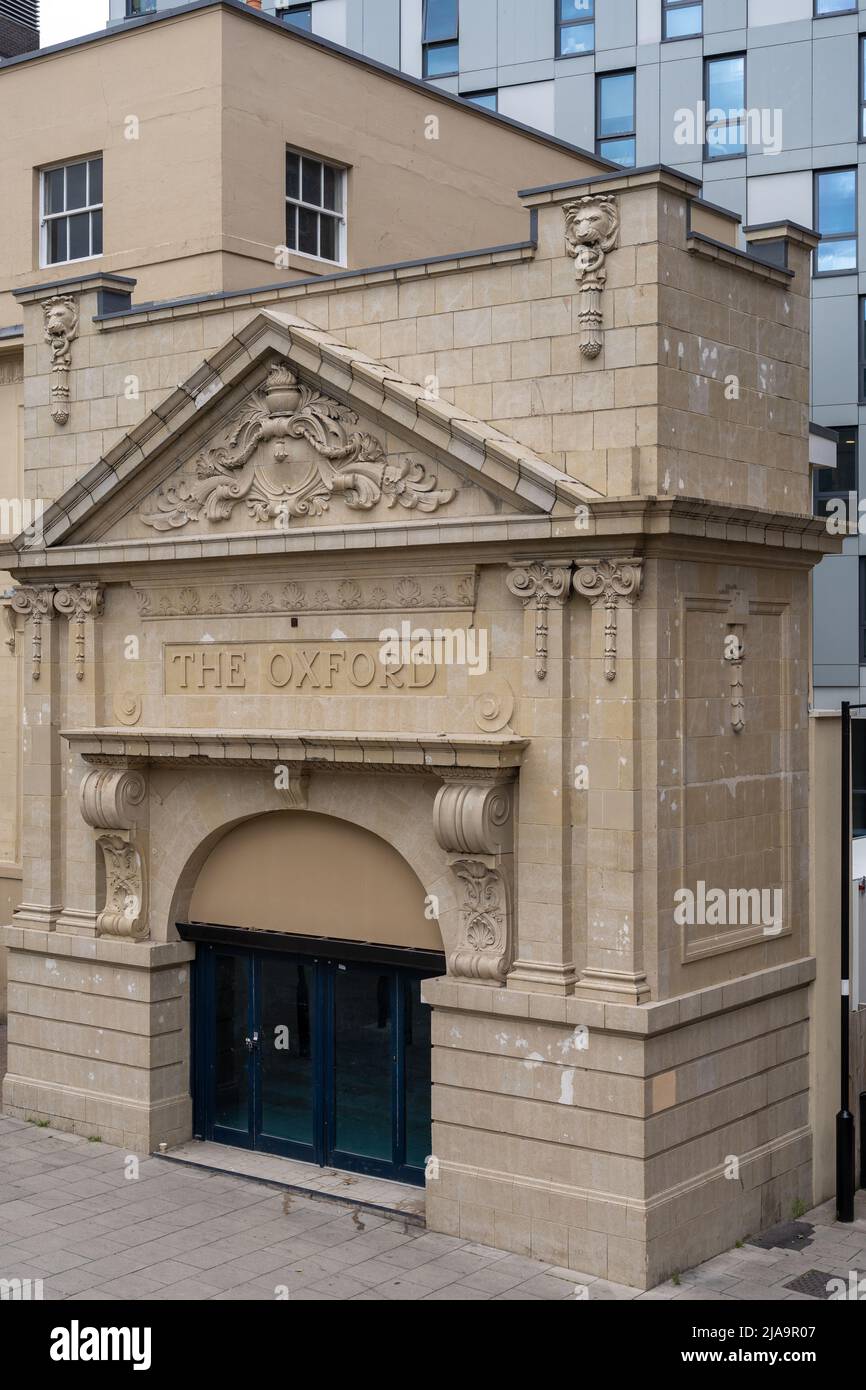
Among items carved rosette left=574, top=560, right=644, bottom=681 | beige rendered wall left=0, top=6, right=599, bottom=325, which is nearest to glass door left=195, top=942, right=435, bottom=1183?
carved rosette left=574, top=560, right=644, bottom=681

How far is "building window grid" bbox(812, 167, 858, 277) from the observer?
116ft

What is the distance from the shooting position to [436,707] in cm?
1630

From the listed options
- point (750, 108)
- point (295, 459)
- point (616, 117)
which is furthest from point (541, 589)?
point (616, 117)

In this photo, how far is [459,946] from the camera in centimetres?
1617

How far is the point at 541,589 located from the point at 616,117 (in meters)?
25.6

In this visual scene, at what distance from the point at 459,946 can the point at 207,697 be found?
13.8ft

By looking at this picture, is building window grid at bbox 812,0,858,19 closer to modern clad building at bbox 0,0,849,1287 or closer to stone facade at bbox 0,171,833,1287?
modern clad building at bbox 0,0,849,1287

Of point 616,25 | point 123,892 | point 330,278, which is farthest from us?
point 616,25

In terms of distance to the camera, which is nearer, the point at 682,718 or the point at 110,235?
the point at 682,718

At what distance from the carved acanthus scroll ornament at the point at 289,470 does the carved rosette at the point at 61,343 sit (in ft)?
6.80

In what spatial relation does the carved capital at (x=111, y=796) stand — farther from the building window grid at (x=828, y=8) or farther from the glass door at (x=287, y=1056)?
the building window grid at (x=828, y=8)

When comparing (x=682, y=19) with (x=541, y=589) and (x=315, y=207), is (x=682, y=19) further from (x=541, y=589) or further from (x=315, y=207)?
(x=541, y=589)

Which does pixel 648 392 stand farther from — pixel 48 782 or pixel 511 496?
pixel 48 782

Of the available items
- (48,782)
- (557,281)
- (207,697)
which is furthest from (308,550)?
(48,782)
